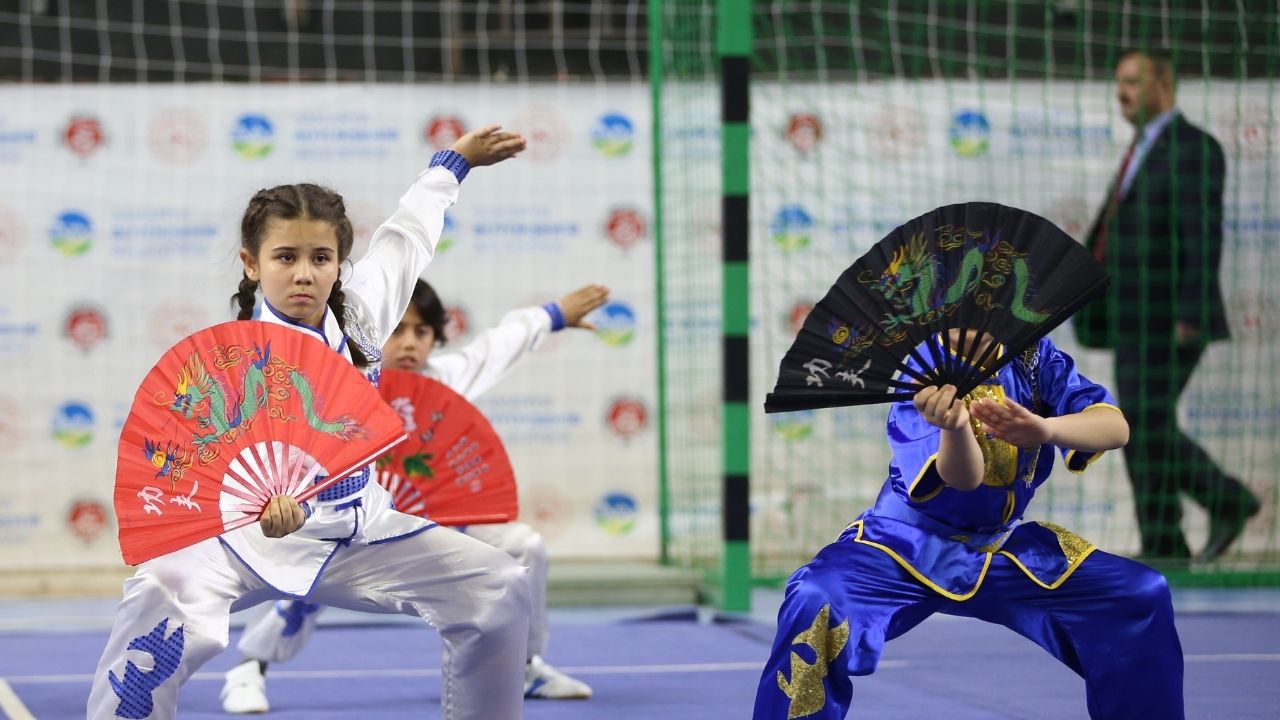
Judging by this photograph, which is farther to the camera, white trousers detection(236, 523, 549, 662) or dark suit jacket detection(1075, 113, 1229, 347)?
dark suit jacket detection(1075, 113, 1229, 347)

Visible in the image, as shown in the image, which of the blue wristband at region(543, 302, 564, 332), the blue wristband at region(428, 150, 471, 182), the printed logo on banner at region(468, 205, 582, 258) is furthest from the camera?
the printed logo on banner at region(468, 205, 582, 258)

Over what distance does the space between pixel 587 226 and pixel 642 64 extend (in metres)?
1.17

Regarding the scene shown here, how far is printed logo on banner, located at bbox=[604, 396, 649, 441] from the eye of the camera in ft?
22.8

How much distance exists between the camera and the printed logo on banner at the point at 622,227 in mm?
6902

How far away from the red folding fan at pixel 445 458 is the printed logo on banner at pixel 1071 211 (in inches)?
126

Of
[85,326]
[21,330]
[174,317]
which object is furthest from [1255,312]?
[21,330]

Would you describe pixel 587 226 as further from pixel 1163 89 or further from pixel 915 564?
pixel 915 564

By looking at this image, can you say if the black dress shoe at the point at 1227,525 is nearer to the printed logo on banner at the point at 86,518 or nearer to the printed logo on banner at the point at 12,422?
the printed logo on banner at the point at 86,518

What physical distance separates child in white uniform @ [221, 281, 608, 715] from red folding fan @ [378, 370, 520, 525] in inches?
4.2

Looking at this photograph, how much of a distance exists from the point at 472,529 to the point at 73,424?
3035 millimetres

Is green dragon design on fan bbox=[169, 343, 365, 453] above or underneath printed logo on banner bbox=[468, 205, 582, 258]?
underneath

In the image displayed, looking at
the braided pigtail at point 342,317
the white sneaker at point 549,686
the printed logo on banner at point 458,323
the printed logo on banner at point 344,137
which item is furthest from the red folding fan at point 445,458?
the printed logo on banner at point 344,137

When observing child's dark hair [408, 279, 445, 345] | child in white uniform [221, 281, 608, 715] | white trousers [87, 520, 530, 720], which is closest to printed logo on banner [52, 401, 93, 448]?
child in white uniform [221, 281, 608, 715]

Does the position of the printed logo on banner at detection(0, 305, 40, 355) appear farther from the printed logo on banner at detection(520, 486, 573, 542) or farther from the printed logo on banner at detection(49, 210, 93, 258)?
the printed logo on banner at detection(520, 486, 573, 542)
